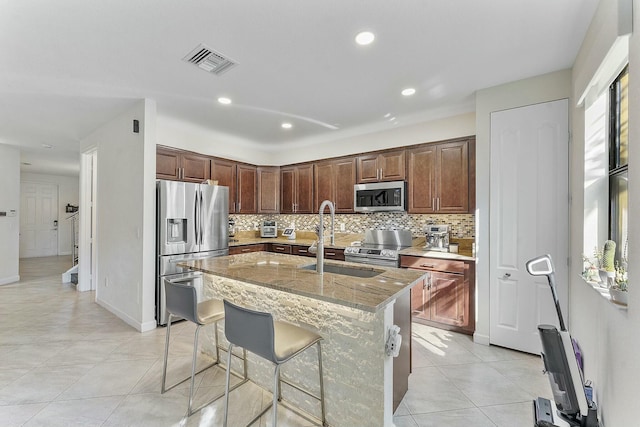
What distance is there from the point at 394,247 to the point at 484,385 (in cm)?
206

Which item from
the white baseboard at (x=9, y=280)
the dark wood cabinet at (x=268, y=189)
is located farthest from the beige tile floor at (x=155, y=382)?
the white baseboard at (x=9, y=280)

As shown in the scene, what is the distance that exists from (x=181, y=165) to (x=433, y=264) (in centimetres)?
360

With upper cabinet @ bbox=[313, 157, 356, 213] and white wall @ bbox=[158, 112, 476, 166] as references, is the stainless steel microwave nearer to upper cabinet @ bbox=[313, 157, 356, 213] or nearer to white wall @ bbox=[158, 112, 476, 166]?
upper cabinet @ bbox=[313, 157, 356, 213]

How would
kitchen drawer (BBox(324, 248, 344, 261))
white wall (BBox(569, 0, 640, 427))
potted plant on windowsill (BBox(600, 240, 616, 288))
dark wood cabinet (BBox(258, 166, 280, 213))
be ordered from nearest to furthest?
1. white wall (BBox(569, 0, 640, 427))
2. potted plant on windowsill (BBox(600, 240, 616, 288))
3. kitchen drawer (BBox(324, 248, 344, 261))
4. dark wood cabinet (BBox(258, 166, 280, 213))

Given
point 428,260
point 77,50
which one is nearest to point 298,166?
point 428,260

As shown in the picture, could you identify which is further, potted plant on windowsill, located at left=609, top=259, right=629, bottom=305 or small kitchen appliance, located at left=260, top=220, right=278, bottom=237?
small kitchen appliance, located at left=260, top=220, right=278, bottom=237

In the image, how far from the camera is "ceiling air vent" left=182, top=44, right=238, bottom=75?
2281 mm

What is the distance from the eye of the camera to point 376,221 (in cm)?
447

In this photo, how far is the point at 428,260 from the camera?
3367 mm

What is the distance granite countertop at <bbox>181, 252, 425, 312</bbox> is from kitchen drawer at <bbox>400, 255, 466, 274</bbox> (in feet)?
4.55

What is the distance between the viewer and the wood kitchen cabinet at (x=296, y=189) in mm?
4941

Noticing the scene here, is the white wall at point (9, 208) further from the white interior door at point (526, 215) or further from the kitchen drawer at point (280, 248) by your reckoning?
the white interior door at point (526, 215)

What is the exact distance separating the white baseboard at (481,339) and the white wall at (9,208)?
7.86 m

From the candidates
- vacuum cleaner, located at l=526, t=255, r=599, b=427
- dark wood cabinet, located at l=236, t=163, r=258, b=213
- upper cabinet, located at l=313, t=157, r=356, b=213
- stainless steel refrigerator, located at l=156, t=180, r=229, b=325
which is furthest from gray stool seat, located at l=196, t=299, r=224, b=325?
dark wood cabinet, located at l=236, t=163, r=258, b=213
